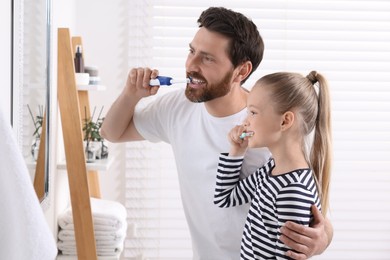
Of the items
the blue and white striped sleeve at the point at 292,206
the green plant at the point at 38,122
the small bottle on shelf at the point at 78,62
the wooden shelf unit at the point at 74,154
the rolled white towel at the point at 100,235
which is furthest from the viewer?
the small bottle on shelf at the point at 78,62

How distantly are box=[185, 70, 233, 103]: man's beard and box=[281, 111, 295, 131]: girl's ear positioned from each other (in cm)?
27

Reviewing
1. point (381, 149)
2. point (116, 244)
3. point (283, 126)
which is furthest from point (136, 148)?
point (283, 126)

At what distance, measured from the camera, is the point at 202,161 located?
1.70 metres

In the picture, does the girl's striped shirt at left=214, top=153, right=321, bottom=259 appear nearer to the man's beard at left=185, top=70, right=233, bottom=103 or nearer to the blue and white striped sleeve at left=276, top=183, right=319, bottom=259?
the blue and white striped sleeve at left=276, top=183, right=319, bottom=259

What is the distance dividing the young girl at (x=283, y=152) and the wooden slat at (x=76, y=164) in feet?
2.49

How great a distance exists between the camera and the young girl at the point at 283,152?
1.39 m

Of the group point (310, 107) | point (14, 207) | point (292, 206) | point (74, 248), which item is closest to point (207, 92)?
point (310, 107)

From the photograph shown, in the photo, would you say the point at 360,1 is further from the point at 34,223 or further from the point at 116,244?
the point at 34,223

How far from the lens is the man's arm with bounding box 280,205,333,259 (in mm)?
1341

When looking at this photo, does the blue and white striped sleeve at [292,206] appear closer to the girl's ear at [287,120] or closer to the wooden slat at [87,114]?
the girl's ear at [287,120]

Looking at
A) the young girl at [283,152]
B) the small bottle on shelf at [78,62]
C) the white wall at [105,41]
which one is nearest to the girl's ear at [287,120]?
the young girl at [283,152]

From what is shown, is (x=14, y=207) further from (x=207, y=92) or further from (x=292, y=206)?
(x=207, y=92)

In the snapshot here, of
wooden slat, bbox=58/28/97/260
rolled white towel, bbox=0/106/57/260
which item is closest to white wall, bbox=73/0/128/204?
wooden slat, bbox=58/28/97/260

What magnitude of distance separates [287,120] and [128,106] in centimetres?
51
